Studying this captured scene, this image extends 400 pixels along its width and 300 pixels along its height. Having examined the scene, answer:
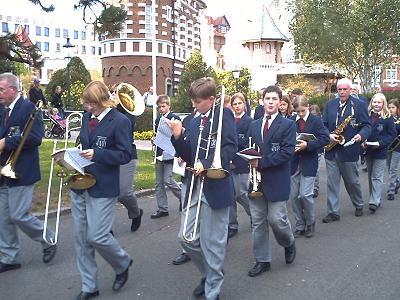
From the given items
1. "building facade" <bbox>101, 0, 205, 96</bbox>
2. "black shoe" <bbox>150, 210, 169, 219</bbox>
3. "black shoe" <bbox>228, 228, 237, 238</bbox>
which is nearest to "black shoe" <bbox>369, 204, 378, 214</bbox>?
"black shoe" <bbox>228, 228, 237, 238</bbox>

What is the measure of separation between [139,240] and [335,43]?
29424 millimetres

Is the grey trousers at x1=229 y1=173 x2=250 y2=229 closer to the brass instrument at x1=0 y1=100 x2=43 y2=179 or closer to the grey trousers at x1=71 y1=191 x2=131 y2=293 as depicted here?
the grey trousers at x1=71 y1=191 x2=131 y2=293

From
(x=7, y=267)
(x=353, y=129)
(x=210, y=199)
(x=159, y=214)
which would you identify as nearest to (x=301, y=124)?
(x=353, y=129)

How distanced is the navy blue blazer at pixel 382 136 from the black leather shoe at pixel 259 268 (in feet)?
13.2

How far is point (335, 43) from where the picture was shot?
3400 centimetres

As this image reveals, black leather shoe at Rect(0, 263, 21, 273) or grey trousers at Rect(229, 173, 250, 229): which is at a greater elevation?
grey trousers at Rect(229, 173, 250, 229)

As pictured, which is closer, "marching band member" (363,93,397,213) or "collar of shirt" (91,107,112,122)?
"collar of shirt" (91,107,112,122)

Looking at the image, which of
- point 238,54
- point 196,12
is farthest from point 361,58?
point 238,54

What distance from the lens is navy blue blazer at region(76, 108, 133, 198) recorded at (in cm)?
496

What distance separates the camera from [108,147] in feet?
16.5

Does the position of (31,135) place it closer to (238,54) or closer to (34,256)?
(34,256)

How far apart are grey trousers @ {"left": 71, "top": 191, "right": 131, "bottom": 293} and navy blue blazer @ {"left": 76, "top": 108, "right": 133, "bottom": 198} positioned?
0.10 metres

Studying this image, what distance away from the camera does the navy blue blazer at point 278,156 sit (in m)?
5.54

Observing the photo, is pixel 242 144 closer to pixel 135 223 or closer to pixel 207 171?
pixel 135 223
